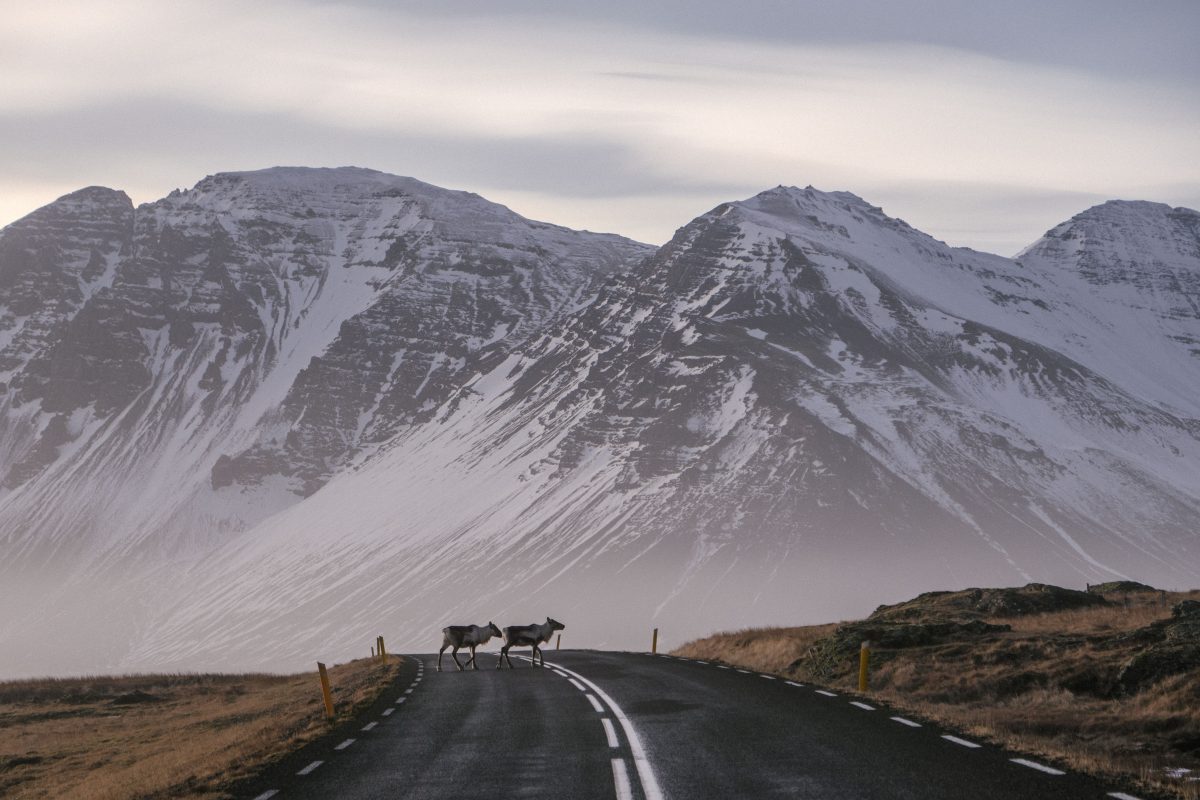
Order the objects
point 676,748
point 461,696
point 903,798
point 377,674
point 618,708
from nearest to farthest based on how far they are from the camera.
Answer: point 903,798
point 676,748
point 618,708
point 461,696
point 377,674

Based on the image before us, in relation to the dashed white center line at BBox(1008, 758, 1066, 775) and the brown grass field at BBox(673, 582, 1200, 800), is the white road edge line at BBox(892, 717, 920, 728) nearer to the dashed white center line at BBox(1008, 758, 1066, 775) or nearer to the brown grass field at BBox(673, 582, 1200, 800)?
the brown grass field at BBox(673, 582, 1200, 800)

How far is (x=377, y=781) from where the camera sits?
18.4 metres

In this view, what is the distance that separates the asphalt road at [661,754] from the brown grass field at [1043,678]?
1205 millimetres

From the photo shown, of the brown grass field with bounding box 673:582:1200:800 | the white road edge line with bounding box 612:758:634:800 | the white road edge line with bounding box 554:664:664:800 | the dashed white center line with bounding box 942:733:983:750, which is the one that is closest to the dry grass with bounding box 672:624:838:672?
the brown grass field with bounding box 673:582:1200:800

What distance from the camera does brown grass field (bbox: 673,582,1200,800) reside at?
20.2m

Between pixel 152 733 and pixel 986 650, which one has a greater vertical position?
pixel 986 650

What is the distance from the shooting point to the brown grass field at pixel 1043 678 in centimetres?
2025

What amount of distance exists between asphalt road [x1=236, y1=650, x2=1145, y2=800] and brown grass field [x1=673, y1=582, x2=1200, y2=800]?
47.5 inches

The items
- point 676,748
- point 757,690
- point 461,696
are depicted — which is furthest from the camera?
point 461,696

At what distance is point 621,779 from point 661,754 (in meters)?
2.29

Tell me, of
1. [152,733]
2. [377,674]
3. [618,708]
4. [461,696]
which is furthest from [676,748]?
[152,733]

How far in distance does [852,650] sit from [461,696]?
11.2m

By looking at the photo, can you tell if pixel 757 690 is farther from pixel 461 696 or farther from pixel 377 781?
pixel 377 781

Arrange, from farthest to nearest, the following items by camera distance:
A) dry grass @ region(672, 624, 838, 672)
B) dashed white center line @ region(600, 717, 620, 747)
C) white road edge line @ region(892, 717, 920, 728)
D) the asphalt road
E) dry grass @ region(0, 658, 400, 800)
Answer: dry grass @ region(672, 624, 838, 672), dry grass @ region(0, 658, 400, 800), white road edge line @ region(892, 717, 920, 728), dashed white center line @ region(600, 717, 620, 747), the asphalt road
